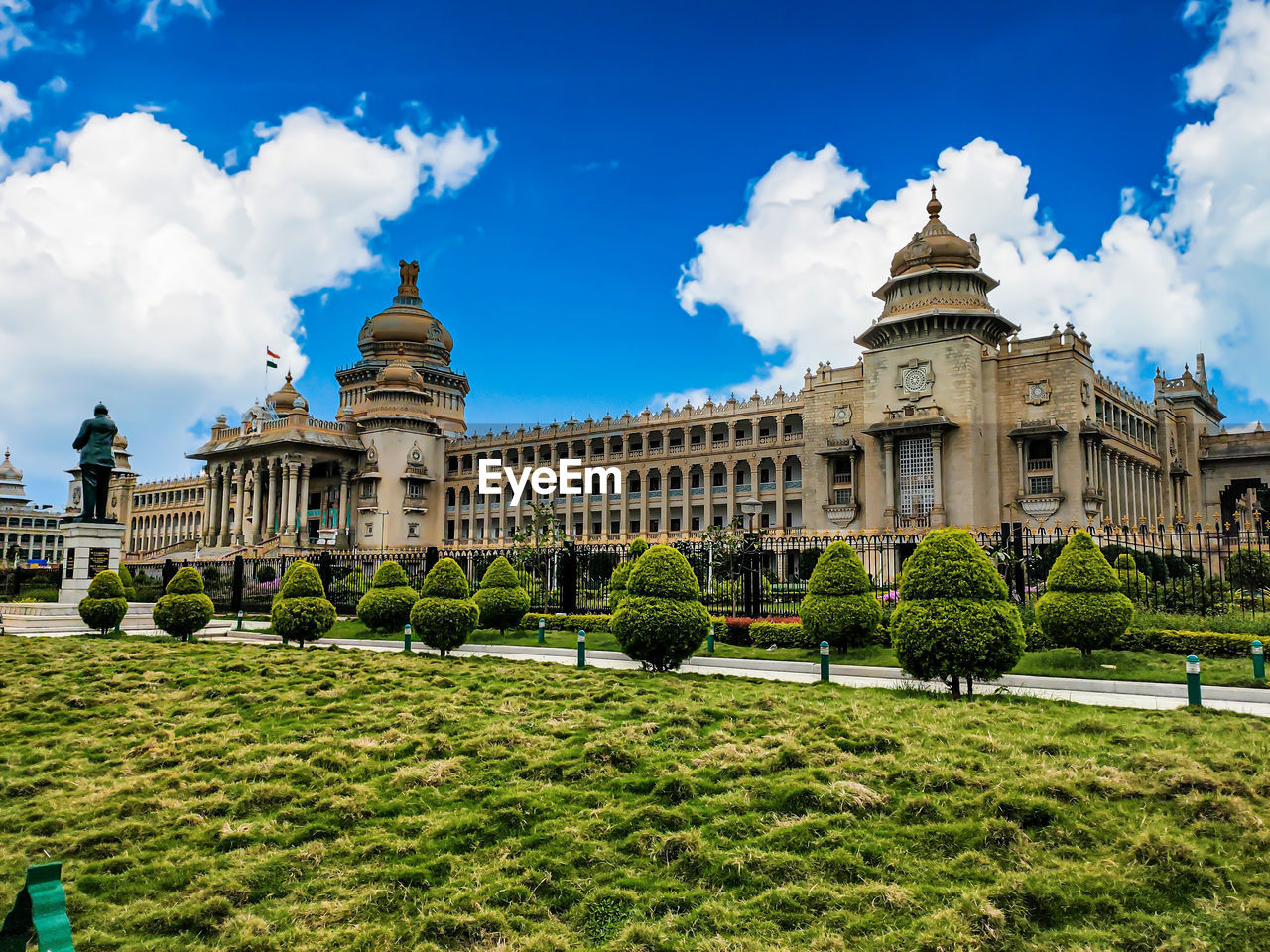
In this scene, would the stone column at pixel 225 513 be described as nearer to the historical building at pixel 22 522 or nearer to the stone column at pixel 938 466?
the historical building at pixel 22 522

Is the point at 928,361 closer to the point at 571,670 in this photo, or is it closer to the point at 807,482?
the point at 807,482

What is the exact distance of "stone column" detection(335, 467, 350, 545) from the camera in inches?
2596

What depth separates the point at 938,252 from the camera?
152 feet

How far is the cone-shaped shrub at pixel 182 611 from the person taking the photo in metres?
21.9

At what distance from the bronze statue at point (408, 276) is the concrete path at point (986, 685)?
67.6m

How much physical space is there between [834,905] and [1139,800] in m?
3.16

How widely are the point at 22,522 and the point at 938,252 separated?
10332 centimetres

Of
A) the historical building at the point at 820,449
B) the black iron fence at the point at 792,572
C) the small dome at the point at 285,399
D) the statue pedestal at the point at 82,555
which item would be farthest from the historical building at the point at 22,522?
the statue pedestal at the point at 82,555

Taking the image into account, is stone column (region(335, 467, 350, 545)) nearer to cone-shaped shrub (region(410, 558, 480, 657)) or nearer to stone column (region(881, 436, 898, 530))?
stone column (region(881, 436, 898, 530))

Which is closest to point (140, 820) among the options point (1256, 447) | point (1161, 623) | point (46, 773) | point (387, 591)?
point (46, 773)

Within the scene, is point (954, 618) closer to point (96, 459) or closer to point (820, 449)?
point (96, 459)

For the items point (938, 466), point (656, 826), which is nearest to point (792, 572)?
point (938, 466)

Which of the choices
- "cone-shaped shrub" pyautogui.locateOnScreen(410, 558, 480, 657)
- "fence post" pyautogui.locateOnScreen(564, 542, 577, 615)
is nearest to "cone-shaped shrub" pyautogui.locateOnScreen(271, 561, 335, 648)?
"cone-shaped shrub" pyautogui.locateOnScreen(410, 558, 480, 657)

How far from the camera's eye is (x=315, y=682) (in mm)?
13469
